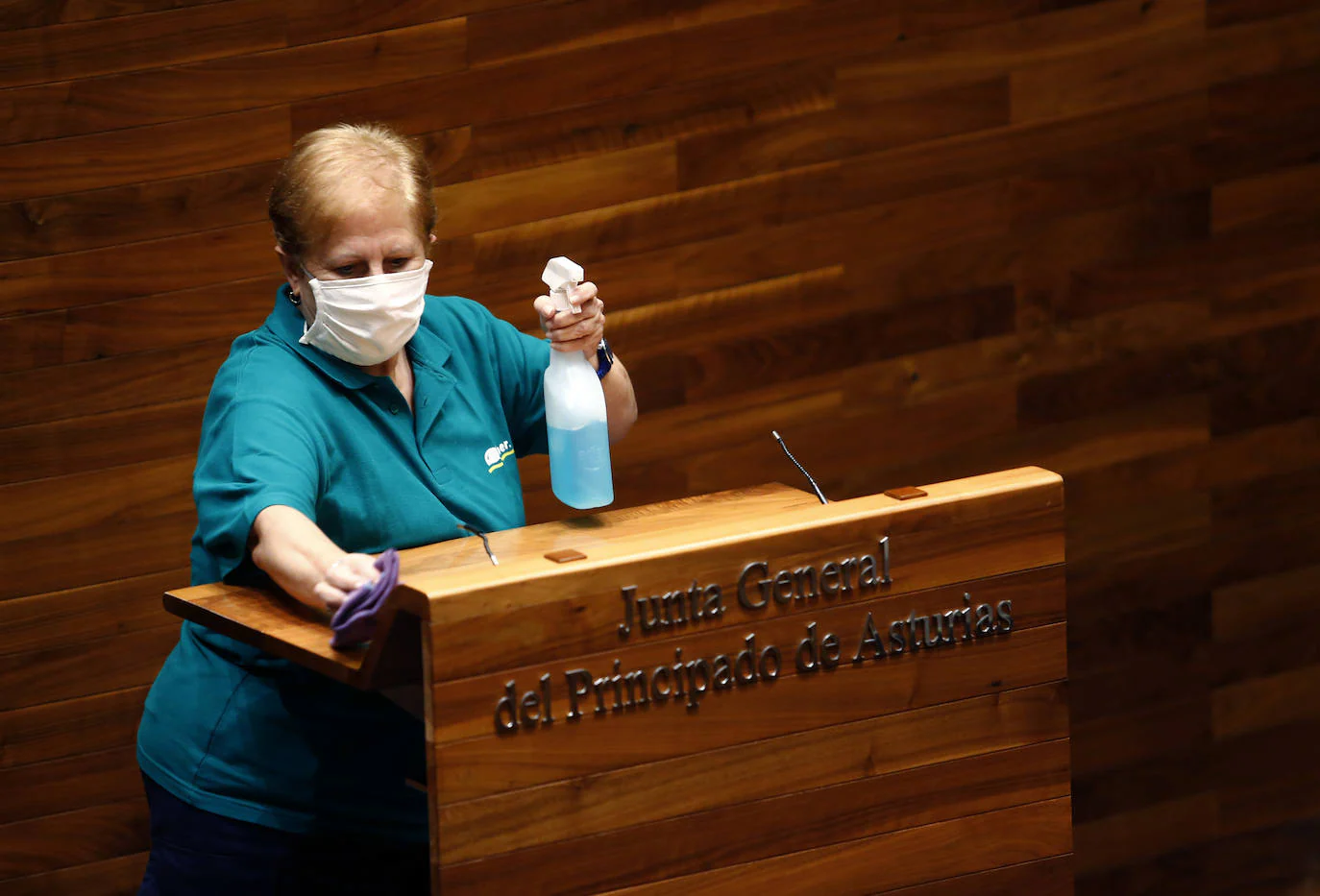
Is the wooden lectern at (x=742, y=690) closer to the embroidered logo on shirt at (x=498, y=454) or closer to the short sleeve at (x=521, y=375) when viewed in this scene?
the embroidered logo on shirt at (x=498, y=454)

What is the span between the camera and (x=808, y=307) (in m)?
3.08

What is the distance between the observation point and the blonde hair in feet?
6.16

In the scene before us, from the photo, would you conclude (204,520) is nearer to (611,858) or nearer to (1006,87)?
(611,858)

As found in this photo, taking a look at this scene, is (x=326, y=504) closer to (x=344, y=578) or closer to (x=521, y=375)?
(x=344, y=578)

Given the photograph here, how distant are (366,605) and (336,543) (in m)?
0.29

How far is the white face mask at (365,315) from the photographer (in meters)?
1.88

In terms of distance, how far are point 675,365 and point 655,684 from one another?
4.67ft

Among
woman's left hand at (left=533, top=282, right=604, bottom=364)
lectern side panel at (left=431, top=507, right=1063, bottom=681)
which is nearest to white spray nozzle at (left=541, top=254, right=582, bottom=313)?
woman's left hand at (left=533, top=282, right=604, bottom=364)

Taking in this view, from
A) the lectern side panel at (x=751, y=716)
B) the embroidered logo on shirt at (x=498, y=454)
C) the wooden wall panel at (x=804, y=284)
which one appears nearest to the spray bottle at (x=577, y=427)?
the embroidered logo on shirt at (x=498, y=454)

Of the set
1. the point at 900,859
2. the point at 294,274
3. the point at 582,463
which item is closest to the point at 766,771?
the point at 900,859

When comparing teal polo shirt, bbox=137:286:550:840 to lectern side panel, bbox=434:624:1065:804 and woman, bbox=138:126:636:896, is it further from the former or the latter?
lectern side panel, bbox=434:624:1065:804

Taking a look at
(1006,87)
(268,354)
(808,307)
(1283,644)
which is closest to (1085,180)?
(1006,87)

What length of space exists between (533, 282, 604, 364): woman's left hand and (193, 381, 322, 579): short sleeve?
1.02ft

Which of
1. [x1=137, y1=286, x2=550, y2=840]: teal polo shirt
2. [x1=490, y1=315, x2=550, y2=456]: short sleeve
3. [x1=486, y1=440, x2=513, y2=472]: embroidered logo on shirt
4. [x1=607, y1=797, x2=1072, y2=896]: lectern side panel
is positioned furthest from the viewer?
[x1=490, y1=315, x2=550, y2=456]: short sleeve
